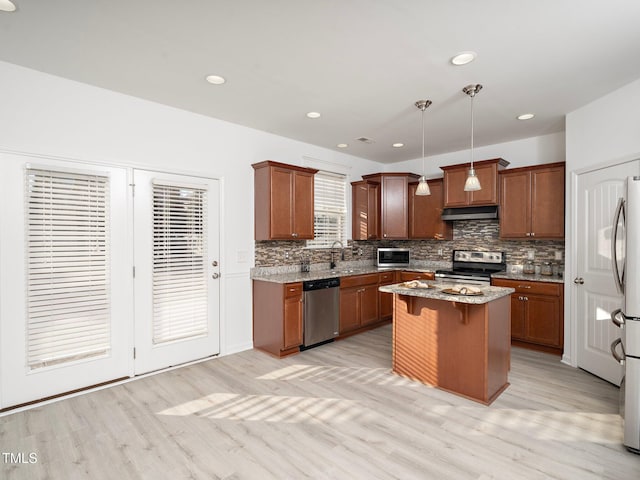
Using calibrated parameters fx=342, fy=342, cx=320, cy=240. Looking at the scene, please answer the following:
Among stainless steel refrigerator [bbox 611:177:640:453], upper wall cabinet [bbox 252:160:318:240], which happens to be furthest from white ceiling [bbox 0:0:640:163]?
stainless steel refrigerator [bbox 611:177:640:453]

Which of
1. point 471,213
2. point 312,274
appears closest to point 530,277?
point 471,213

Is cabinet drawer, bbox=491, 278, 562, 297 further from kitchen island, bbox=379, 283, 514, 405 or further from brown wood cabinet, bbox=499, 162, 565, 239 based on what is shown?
kitchen island, bbox=379, 283, 514, 405

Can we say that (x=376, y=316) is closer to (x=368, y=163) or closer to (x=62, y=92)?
(x=368, y=163)

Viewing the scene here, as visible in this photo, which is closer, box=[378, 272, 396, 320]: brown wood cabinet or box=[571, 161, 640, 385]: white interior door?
box=[571, 161, 640, 385]: white interior door

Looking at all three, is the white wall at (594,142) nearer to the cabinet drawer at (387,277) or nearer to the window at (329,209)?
the cabinet drawer at (387,277)

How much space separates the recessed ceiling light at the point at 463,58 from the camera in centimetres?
258

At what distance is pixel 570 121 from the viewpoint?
3.78 meters

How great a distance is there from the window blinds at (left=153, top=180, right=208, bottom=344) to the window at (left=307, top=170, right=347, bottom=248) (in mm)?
1821

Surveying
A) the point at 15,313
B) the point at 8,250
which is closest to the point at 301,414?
the point at 15,313

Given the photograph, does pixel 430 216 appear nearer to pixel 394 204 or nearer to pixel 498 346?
pixel 394 204

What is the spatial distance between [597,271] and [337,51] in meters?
3.25

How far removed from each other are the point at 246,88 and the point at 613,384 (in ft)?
14.5

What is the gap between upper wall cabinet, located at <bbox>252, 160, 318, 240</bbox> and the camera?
4238 mm

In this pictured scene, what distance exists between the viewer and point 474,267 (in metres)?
5.28
